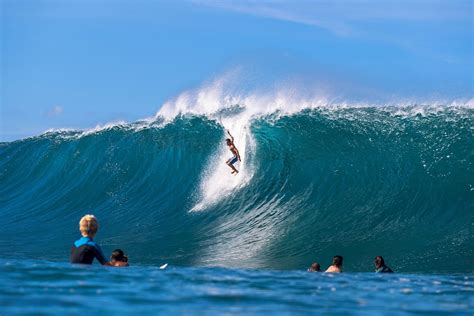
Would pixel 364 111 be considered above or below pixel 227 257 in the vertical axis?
above

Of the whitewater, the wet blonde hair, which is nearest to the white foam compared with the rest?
the whitewater

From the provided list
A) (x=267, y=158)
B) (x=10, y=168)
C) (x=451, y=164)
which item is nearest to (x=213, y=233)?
(x=267, y=158)

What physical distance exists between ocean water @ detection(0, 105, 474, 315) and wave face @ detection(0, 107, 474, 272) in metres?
0.04

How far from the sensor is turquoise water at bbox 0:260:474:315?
689 centimetres

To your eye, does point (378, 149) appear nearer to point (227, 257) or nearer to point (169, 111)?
point (227, 257)

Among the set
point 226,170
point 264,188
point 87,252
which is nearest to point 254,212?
point 264,188

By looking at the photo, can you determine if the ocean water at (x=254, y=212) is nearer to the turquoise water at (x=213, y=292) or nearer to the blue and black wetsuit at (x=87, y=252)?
the turquoise water at (x=213, y=292)

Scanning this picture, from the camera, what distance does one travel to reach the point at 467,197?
16.3 metres

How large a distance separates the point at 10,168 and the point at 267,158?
1074 centimetres

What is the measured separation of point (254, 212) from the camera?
17672 mm

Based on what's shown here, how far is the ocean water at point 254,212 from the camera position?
7.86 metres

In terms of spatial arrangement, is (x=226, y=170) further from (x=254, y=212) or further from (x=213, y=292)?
(x=213, y=292)

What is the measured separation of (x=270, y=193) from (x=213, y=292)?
10751 millimetres

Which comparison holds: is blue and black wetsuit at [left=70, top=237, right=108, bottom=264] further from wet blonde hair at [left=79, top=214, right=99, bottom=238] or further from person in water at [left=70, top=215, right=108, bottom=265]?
wet blonde hair at [left=79, top=214, right=99, bottom=238]
